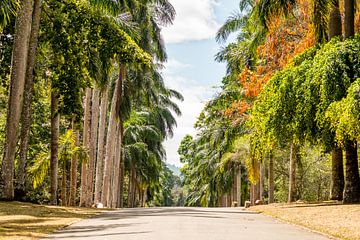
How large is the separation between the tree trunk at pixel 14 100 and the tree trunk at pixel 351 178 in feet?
39.0

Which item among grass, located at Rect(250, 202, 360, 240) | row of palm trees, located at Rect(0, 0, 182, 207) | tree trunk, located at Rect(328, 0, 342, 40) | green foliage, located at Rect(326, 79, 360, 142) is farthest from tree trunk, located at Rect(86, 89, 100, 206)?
green foliage, located at Rect(326, 79, 360, 142)

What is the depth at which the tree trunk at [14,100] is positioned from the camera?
60.3 ft

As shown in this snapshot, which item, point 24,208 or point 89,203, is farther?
point 89,203

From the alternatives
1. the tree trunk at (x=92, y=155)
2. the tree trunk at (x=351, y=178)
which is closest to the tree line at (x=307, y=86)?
the tree trunk at (x=351, y=178)

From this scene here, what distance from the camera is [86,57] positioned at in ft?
72.5

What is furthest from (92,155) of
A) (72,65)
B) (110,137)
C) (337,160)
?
(337,160)

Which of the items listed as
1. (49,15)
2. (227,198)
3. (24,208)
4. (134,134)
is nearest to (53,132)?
(49,15)

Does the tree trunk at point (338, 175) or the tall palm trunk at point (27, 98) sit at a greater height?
the tall palm trunk at point (27, 98)

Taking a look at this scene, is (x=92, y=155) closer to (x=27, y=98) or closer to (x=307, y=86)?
(x=27, y=98)

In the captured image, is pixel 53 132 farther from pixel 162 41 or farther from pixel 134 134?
pixel 134 134

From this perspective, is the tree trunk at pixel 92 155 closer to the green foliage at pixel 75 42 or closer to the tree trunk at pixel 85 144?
the tree trunk at pixel 85 144

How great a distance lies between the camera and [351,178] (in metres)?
→ 19.9

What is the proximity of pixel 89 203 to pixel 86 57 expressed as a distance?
879 centimetres

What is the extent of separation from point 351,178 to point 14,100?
488 inches
